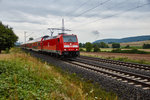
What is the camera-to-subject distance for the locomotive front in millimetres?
15642

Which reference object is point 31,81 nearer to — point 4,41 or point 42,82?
point 42,82

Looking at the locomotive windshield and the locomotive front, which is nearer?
the locomotive front

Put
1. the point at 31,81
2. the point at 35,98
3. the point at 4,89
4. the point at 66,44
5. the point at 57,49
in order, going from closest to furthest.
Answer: the point at 35,98 < the point at 4,89 < the point at 31,81 < the point at 66,44 < the point at 57,49

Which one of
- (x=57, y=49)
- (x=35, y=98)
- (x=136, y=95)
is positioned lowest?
(x=136, y=95)

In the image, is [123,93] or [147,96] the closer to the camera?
[147,96]

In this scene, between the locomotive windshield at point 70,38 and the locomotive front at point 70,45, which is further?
the locomotive windshield at point 70,38

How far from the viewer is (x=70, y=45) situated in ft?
52.6

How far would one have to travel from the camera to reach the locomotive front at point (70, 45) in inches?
616

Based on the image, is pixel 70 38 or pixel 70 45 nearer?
pixel 70 45

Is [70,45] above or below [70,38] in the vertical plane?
below

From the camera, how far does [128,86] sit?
20.5 feet

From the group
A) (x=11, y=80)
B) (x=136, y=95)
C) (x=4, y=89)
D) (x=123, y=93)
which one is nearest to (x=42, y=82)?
(x=11, y=80)

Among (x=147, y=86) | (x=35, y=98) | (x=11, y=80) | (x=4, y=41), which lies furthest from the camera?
(x=4, y=41)

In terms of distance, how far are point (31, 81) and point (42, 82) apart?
442 mm
